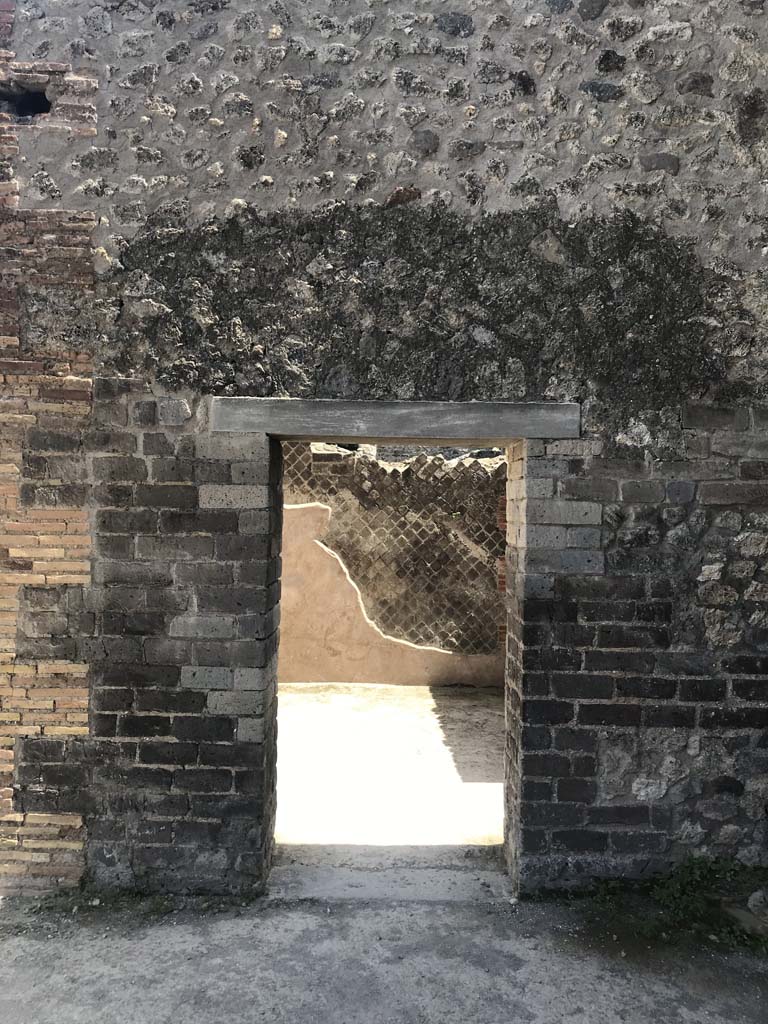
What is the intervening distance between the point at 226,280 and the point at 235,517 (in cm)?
108

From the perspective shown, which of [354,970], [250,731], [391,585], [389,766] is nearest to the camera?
[354,970]

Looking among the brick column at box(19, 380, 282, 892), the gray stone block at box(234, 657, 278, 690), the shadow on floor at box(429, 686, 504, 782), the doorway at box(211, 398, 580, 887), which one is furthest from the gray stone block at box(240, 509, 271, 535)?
the shadow on floor at box(429, 686, 504, 782)

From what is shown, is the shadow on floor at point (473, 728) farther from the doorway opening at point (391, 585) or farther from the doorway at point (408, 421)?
the doorway at point (408, 421)

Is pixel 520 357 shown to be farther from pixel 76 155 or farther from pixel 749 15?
pixel 76 155

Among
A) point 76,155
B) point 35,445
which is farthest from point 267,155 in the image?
point 35,445

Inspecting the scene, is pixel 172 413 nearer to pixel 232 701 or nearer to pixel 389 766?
pixel 232 701

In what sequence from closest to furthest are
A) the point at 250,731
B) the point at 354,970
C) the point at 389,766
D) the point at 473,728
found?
1. the point at 354,970
2. the point at 250,731
3. the point at 389,766
4. the point at 473,728

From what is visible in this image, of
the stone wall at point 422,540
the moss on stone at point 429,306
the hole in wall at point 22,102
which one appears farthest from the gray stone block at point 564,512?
the stone wall at point 422,540

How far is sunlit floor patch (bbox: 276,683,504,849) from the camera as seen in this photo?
4.06 m

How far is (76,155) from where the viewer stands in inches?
130

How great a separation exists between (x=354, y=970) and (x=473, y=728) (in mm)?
3538

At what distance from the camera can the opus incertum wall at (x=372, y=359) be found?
3.26m

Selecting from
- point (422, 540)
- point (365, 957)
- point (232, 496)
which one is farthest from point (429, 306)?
point (422, 540)

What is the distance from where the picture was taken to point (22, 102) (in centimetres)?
335
